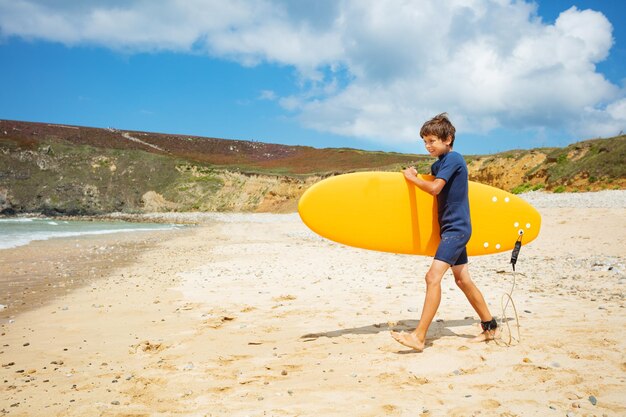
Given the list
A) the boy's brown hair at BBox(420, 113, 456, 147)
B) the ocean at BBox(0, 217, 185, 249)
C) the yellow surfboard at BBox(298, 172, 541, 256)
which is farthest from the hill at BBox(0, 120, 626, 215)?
the boy's brown hair at BBox(420, 113, 456, 147)

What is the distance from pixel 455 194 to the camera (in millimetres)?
3445

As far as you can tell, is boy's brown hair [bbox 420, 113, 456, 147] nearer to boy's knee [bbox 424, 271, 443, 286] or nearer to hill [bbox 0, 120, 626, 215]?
boy's knee [bbox 424, 271, 443, 286]

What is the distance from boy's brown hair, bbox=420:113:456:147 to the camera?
3496 mm

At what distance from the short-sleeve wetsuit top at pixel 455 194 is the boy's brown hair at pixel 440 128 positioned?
0.15m

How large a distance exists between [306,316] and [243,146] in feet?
163

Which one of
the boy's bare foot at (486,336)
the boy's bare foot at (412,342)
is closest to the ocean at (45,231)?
the boy's bare foot at (412,342)

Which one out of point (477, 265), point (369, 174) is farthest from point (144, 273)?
point (477, 265)

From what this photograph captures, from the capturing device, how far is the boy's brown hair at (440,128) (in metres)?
3.50

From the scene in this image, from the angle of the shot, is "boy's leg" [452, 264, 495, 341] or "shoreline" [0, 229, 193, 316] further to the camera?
"shoreline" [0, 229, 193, 316]

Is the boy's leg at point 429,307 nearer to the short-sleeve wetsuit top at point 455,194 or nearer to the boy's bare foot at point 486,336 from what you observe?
the short-sleeve wetsuit top at point 455,194

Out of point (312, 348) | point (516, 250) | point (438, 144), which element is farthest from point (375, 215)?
point (312, 348)

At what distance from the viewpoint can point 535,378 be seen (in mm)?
2613

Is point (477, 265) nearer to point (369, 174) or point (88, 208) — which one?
point (369, 174)

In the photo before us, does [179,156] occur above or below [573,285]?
above
